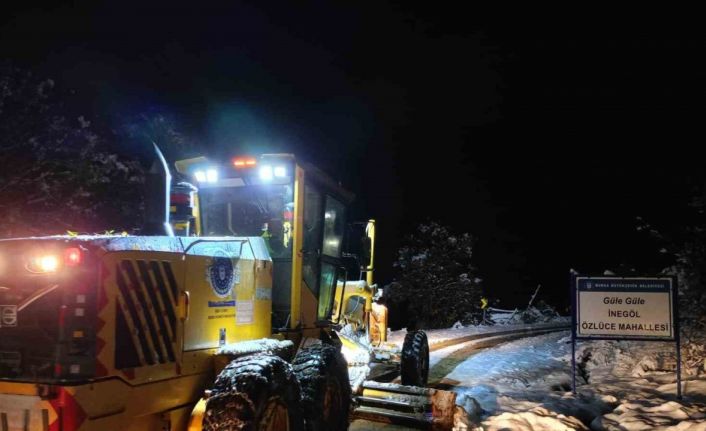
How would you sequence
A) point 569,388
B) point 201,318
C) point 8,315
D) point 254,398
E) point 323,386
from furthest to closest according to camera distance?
point 569,388, point 323,386, point 201,318, point 254,398, point 8,315

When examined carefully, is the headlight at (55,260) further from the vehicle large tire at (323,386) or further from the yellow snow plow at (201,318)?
the vehicle large tire at (323,386)

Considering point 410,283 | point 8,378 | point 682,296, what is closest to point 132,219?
point 8,378

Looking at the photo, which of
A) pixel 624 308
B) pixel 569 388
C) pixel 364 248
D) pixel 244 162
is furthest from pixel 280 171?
pixel 569 388

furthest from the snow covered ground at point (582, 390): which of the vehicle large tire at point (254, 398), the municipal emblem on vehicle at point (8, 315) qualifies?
the municipal emblem on vehicle at point (8, 315)

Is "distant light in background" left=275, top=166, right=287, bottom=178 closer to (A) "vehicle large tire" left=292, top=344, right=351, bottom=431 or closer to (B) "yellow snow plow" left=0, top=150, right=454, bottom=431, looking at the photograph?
(B) "yellow snow plow" left=0, top=150, right=454, bottom=431

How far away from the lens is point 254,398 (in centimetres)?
480

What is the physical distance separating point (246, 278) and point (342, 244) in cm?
270

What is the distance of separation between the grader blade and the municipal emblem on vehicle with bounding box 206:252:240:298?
108 inches

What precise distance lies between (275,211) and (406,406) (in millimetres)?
2858

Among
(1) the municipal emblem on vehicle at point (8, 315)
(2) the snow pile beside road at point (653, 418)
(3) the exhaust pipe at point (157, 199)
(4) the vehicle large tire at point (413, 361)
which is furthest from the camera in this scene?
(4) the vehicle large tire at point (413, 361)

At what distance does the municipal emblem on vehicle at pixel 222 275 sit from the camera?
548cm

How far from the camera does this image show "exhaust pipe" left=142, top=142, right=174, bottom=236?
5.37 m

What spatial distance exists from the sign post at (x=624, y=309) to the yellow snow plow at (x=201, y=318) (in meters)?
3.49

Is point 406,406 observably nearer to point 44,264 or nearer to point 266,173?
point 266,173
